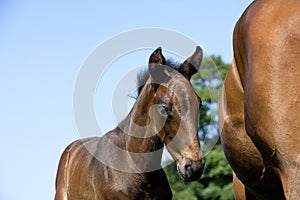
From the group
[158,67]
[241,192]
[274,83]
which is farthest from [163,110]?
[274,83]

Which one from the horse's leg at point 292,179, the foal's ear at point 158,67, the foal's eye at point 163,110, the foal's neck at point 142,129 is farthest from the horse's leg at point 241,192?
the foal's neck at point 142,129

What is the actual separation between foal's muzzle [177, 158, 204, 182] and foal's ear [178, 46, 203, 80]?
1045 mm

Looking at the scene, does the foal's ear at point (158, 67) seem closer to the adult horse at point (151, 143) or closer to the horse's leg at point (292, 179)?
the adult horse at point (151, 143)

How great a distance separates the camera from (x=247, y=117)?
2.65 meters

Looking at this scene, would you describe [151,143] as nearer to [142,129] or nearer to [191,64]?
[142,129]

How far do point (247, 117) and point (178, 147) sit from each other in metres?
3.01

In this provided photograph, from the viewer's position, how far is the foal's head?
5.45 metres

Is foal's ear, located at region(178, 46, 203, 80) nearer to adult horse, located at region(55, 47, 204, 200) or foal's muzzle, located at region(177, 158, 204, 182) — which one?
adult horse, located at region(55, 47, 204, 200)

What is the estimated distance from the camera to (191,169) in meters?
→ 5.41

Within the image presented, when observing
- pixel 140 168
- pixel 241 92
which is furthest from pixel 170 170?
pixel 241 92

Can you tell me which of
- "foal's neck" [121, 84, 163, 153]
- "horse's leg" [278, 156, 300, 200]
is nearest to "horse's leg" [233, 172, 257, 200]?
"horse's leg" [278, 156, 300, 200]

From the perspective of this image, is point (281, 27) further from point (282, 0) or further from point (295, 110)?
point (295, 110)

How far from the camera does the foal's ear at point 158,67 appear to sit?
6000mm

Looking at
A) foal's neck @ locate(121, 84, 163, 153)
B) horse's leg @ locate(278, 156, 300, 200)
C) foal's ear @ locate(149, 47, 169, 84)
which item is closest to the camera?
horse's leg @ locate(278, 156, 300, 200)
